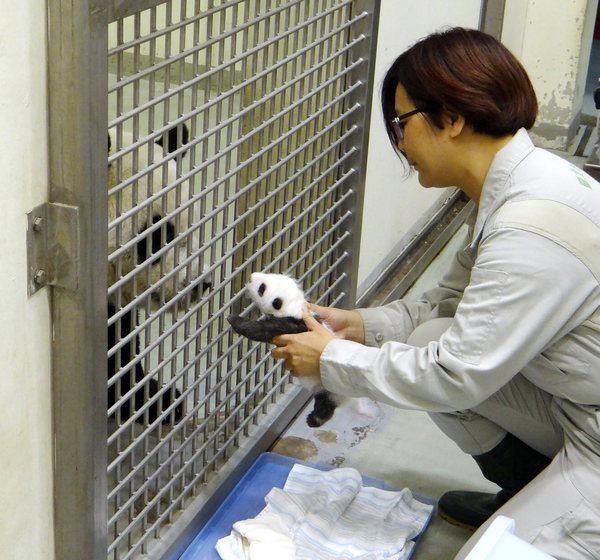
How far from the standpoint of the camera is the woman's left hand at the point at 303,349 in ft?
6.02

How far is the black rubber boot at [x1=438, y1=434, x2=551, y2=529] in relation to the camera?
2025 millimetres

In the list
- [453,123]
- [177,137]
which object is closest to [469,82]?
[453,123]

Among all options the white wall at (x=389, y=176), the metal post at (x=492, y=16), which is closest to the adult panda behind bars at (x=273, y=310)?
the white wall at (x=389, y=176)

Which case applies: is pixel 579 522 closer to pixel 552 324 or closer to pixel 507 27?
pixel 552 324

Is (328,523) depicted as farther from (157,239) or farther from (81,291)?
(81,291)

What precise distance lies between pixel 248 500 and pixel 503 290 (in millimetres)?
819

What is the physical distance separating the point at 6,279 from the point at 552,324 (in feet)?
2.81

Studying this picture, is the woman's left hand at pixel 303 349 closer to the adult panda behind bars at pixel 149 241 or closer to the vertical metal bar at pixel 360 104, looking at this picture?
the adult panda behind bars at pixel 149 241

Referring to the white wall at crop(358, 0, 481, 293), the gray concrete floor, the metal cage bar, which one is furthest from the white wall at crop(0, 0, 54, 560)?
the white wall at crop(358, 0, 481, 293)

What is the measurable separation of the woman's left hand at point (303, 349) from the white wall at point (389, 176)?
114 cm

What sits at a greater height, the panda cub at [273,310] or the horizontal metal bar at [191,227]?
the horizontal metal bar at [191,227]

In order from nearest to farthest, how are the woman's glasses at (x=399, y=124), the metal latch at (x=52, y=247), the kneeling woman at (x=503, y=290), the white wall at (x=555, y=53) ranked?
1. the metal latch at (x=52, y=247)
2. the kneeling woman at (x=503, y=290)
3. the woman's glasses at (x=399, y=124)
4. the white wall at (x=555, y=53)

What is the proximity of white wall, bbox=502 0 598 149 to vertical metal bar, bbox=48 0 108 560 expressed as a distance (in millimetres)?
3489

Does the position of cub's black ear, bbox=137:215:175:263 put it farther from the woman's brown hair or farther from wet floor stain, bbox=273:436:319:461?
wet floor stain, bbox=273:436:319:461
